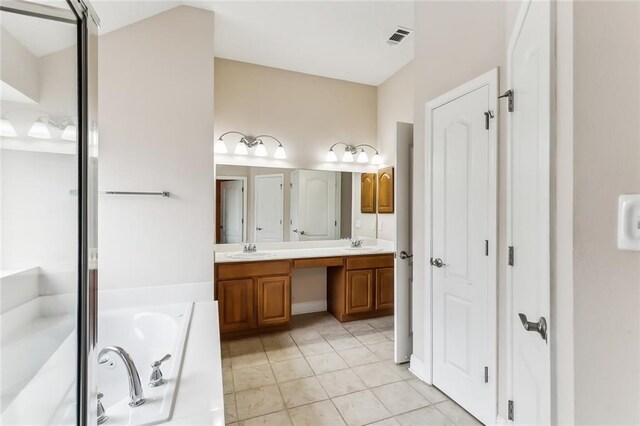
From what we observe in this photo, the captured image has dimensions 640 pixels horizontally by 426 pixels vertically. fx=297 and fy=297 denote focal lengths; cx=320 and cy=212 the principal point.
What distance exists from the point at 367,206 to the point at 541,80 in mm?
3064

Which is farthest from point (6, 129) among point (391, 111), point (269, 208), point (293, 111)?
point (391, 111)

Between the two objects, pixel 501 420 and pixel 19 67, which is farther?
pixel 501 420

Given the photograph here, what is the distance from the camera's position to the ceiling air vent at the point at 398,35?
2802 millimetres

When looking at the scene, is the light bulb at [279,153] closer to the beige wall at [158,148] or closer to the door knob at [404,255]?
the beige wall at [158,148]

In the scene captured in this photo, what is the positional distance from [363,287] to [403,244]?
1126 mm

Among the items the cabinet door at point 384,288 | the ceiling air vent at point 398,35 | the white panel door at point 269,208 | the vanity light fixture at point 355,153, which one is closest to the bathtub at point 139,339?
the white panel door at point 269,208

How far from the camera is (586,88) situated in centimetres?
62

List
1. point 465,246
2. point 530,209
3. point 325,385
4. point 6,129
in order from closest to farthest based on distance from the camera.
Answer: point 6,129 → point 530,209 → point 465,246 → point 325,385

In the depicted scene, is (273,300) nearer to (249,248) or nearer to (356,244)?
(249,248)

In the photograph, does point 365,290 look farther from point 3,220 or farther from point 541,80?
point 3,220

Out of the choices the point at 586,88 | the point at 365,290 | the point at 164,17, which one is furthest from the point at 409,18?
the point at 365,290

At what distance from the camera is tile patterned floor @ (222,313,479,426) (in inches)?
71.3

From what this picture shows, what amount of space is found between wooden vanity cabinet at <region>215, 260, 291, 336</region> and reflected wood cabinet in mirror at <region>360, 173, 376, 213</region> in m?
1.41

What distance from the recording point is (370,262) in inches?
133
